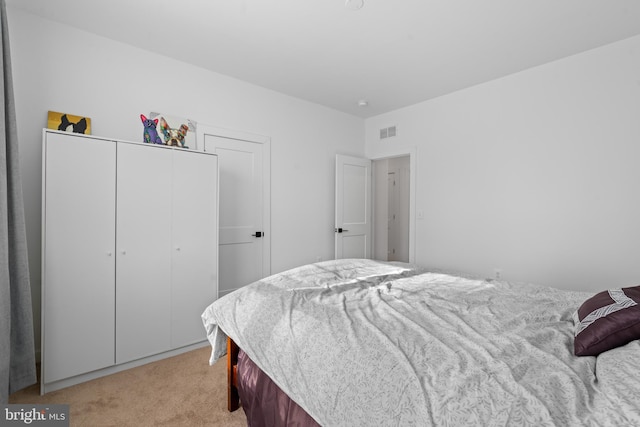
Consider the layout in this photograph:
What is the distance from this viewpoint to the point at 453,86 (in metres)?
3.51

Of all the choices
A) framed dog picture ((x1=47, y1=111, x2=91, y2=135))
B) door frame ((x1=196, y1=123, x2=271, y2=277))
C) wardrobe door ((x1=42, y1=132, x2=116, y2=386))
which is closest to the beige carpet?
wardrobe door ((x1=42, y1=132, x2=116, y2=386))

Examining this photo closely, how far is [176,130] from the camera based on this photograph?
113 inches

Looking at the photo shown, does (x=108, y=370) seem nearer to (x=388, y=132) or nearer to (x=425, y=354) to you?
(x=425, y=354)

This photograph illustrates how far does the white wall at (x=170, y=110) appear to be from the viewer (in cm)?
229

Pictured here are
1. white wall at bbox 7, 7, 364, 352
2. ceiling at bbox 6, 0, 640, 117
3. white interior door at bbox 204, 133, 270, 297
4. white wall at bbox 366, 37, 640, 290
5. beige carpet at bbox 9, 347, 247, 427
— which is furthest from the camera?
white interior door at bbox 204, 133, 270, 297

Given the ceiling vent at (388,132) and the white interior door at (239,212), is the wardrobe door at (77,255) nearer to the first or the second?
the white interior door at (239,212)

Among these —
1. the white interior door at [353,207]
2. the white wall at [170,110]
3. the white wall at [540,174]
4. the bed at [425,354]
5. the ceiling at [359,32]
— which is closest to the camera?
the bed at [425,354]

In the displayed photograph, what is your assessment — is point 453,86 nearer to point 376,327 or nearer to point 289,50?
point 289,50

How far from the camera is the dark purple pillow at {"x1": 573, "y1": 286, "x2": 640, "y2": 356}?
3.35 ft

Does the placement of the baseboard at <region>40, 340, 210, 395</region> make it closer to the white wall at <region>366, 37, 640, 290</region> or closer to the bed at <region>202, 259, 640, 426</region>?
the bed at <region>202, 259, 640, 426</region>

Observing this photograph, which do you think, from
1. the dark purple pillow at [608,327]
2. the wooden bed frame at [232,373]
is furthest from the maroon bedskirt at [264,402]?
the dark purple pillow at [608,327]
